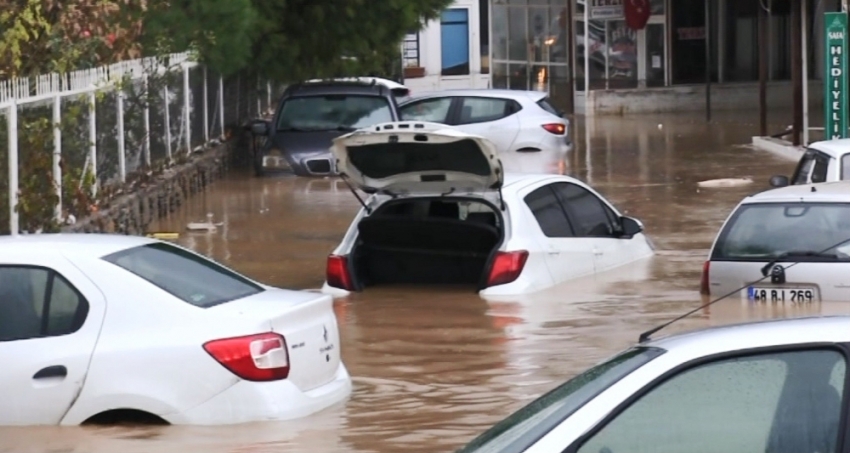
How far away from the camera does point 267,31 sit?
84.5 feet

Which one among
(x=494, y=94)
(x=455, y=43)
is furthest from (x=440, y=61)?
(x=494, y=94)

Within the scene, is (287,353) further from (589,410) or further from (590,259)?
(590,259)

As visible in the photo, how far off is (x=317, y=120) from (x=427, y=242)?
11814 mm

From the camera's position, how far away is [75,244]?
27.6ft

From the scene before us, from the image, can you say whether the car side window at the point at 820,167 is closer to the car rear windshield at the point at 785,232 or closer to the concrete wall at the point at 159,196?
the car rear windshield at the point at 785,232

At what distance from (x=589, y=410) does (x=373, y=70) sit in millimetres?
24420

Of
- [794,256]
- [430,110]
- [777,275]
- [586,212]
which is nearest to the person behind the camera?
[777,275]

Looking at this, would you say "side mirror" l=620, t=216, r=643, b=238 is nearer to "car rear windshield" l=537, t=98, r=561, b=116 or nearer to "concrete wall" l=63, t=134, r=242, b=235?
"concrete wall" l=63, t=134, r=242, b=235

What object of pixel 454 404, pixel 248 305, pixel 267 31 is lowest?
pixel 454 404

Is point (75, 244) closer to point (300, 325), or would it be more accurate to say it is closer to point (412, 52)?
point (300, 325)

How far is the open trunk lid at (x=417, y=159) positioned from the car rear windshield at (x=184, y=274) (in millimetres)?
3909

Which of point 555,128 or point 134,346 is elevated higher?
point 555,128

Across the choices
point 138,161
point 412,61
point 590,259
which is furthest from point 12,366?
point 412,61

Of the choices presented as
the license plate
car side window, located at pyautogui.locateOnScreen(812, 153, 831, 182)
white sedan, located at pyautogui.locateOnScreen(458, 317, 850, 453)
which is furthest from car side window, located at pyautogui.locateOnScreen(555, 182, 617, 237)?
white sedan, located at pyautogui.locateOnScreen(458, 317, 850, 453)
